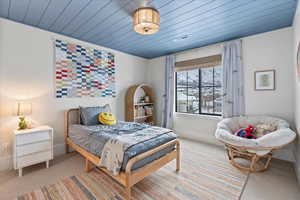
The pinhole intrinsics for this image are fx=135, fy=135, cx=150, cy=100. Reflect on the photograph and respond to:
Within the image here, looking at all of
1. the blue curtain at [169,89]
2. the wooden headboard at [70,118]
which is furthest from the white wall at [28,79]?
the blue curtain at [169,89]

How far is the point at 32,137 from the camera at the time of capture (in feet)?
7.17

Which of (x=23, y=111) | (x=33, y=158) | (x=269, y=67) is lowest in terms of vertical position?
(x=33, y=158)

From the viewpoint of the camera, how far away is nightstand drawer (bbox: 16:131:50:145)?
2.09 meters

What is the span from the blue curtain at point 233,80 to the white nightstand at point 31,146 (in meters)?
3.69

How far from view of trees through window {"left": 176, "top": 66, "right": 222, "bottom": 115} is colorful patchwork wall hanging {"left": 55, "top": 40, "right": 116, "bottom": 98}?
2.09 meters

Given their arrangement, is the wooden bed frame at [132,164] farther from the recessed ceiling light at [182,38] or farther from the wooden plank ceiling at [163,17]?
the recessed ceiling light at [182,38]

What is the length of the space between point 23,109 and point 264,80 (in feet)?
15.0

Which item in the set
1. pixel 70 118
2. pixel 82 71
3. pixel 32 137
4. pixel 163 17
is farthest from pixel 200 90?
pixel 32 137

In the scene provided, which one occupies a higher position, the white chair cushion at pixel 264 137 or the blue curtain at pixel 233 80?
the blue curtain at pixel 233 80

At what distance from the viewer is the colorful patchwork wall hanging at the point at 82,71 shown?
289 centimetres

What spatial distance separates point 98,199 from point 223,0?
3.05m

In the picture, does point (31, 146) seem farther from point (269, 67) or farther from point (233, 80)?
point (269, 67)

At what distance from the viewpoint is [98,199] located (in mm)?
1635

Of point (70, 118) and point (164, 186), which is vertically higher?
point (70, 118)
